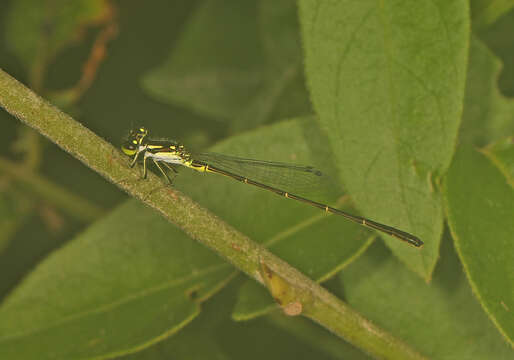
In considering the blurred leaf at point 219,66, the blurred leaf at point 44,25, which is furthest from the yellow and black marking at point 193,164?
the blurred leaf at point 44,25

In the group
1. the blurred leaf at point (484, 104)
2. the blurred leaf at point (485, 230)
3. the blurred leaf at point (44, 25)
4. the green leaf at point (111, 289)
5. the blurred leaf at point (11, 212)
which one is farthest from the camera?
the blurred leaf at point (44, 25)

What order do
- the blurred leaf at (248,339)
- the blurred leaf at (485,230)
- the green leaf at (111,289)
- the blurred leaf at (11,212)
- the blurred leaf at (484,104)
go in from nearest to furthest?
the blurred leaf at (485,230)
the green leaf at (111,289)
the blurred leaf at (484,104)
the blurred leaf at (248,339)
the blurred leaf at (11,212)

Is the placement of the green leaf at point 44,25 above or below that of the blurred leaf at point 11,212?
above

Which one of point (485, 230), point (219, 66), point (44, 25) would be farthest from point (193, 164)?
point (44, 25)

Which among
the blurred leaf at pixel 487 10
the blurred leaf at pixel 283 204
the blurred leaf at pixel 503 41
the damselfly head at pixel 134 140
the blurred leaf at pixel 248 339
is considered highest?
the blurred leaf at pixel 487 10

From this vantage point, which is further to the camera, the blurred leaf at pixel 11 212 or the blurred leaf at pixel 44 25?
the blurred leaf at pixel 44 25

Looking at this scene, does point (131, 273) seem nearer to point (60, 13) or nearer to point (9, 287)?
point (9, 287)

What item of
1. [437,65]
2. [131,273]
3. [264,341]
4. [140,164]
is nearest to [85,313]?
[131,273]

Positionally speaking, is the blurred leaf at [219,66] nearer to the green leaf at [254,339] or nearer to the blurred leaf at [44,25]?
the blurred leaf at [44,25]
